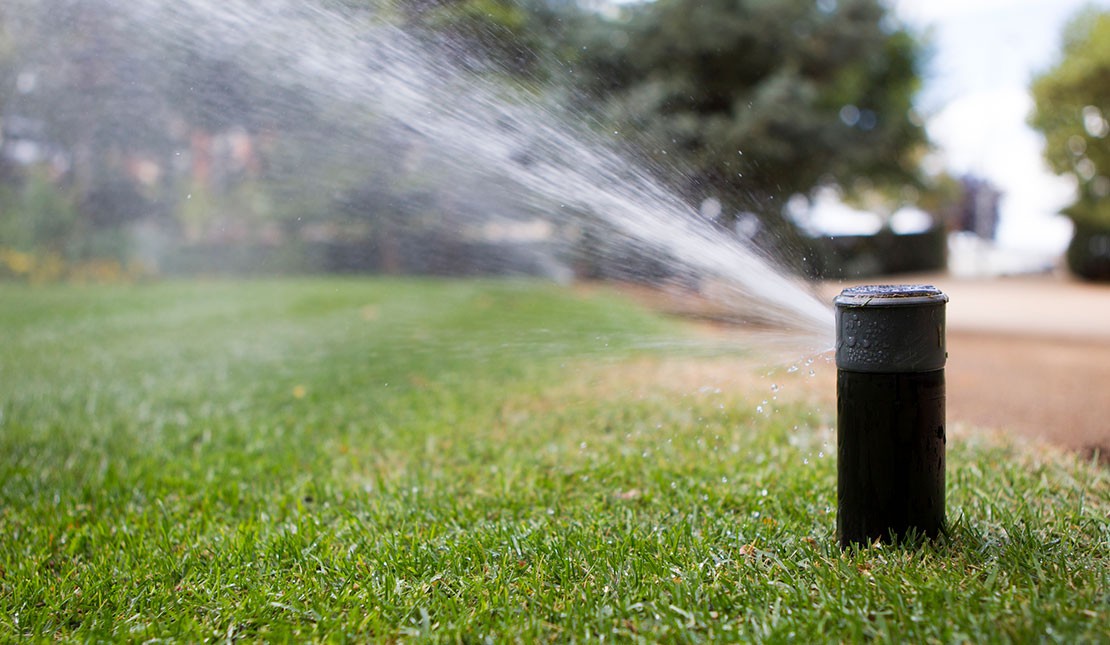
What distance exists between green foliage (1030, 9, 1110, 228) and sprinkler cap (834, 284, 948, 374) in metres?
17.7

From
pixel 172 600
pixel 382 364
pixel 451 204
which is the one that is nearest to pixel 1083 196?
pixel 451 204

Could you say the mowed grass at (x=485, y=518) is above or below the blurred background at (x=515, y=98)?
below

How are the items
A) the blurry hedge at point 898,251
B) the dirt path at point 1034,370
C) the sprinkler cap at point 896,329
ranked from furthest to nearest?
the blurry hedge at point 898,251 < the dirt path at point 1034,370 < the sprinkler cap at point 896,329

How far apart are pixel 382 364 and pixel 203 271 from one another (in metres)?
11.5

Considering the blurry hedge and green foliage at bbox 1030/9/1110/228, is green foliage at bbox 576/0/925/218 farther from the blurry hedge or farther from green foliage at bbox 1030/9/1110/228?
the blurry hedge

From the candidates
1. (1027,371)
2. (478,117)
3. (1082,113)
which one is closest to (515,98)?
(478,117)

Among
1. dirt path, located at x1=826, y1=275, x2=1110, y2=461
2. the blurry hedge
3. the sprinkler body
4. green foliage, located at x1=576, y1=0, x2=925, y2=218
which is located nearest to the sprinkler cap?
the sprinkler body

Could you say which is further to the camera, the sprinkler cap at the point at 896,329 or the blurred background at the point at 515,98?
the blurred background at the point at 515,98

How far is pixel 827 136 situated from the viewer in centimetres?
1053

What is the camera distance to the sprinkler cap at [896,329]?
223cm

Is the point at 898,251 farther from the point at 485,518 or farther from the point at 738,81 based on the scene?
the point at 485,518

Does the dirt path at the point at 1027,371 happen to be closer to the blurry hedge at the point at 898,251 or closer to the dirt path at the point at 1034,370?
the dirt path at the point at 1034,370

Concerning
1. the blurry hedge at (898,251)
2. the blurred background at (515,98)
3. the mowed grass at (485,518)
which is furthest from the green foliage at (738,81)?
the blurry hedge at (898,251)

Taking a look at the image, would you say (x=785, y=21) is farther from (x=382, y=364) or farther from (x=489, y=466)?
(x=489, y=466)
